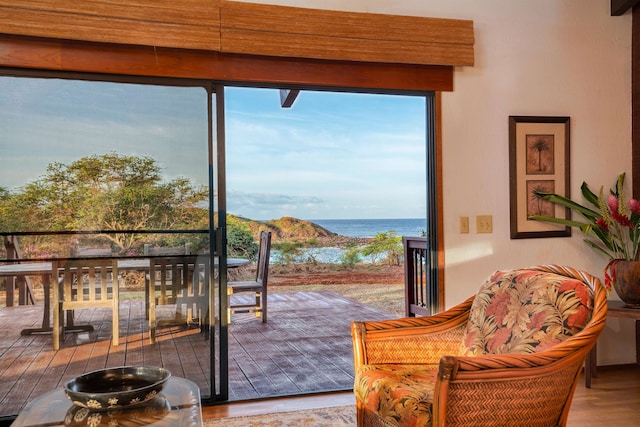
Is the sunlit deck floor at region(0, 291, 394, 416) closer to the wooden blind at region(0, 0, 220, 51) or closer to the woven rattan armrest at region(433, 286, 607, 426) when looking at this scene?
the wooden blind at region(0, 0, 220, 51)

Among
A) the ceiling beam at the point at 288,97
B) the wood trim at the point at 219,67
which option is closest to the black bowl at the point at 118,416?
the wood trim at the point at 219,67

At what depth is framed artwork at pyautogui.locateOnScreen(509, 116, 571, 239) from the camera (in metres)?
3.82

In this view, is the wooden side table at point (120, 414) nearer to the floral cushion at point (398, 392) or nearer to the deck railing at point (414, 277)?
the floral cushion at point (398, 392)

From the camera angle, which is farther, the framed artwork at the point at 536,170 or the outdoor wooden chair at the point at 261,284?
the outdoor wooden chair at the point at 261,284

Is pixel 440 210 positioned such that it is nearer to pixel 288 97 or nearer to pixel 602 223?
pixel 602 223

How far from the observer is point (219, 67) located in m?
3.34

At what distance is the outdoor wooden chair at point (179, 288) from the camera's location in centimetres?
330

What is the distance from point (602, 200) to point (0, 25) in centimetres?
377

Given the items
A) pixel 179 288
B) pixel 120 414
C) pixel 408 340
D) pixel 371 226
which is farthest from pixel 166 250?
pixel 371 226

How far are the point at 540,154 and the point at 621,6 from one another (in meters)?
1.19

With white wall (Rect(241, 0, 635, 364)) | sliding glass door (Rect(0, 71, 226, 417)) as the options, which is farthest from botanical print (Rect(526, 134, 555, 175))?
sliding glass door (Rect(0, 71, 226, 417))

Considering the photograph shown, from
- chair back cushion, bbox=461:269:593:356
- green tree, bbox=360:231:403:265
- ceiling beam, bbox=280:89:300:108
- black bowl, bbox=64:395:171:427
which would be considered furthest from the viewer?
green tree, bbox=360:231:403:265

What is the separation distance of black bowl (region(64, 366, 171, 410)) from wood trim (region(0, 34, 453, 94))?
1.84 m

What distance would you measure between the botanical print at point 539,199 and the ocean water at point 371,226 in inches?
350
